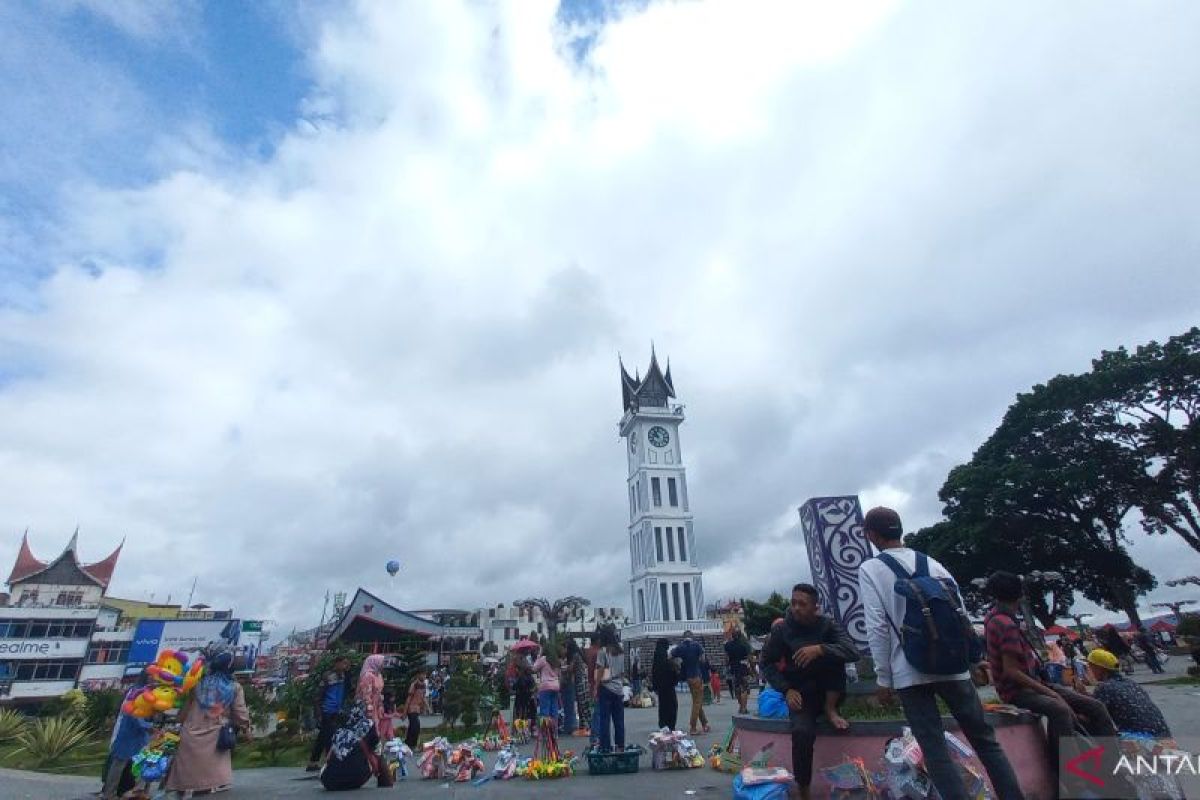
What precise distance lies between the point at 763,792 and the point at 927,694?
5.31ft

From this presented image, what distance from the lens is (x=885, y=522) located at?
401cm

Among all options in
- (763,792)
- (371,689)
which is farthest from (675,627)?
(763,792)

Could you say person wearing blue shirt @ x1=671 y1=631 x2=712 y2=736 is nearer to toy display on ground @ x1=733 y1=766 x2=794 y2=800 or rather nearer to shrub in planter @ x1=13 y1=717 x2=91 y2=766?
toy display on ground @ x1=733 y1=766 x2=794 y2=800

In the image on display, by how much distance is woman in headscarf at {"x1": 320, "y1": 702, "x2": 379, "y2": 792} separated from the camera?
667cm

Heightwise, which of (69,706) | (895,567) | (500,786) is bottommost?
(500,786)

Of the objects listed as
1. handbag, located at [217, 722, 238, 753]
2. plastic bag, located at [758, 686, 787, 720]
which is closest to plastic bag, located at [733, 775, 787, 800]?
plastic bag, located at [758, 686, 787, 720]

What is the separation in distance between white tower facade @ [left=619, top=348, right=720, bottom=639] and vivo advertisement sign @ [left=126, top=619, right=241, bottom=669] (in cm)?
2821

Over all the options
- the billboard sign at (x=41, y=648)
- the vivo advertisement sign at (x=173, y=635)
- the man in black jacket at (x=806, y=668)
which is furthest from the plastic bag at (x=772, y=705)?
the billboard sign at (x=41, y=648)

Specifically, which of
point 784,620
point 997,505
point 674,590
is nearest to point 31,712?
point 674,590

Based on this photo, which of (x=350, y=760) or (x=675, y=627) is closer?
(x=350, y=760)

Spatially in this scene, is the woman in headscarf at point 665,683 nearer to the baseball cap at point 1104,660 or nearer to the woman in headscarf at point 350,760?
the woman in headscarf at point 350,760

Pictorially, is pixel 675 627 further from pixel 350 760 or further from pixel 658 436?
pixel 350 760

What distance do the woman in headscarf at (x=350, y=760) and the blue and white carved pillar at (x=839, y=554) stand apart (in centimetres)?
526

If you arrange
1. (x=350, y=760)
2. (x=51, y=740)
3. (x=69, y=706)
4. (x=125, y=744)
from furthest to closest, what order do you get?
(x=69, y=706) < (x=51, y=740) < (x=350, y=760) < (x=125, y=744)
